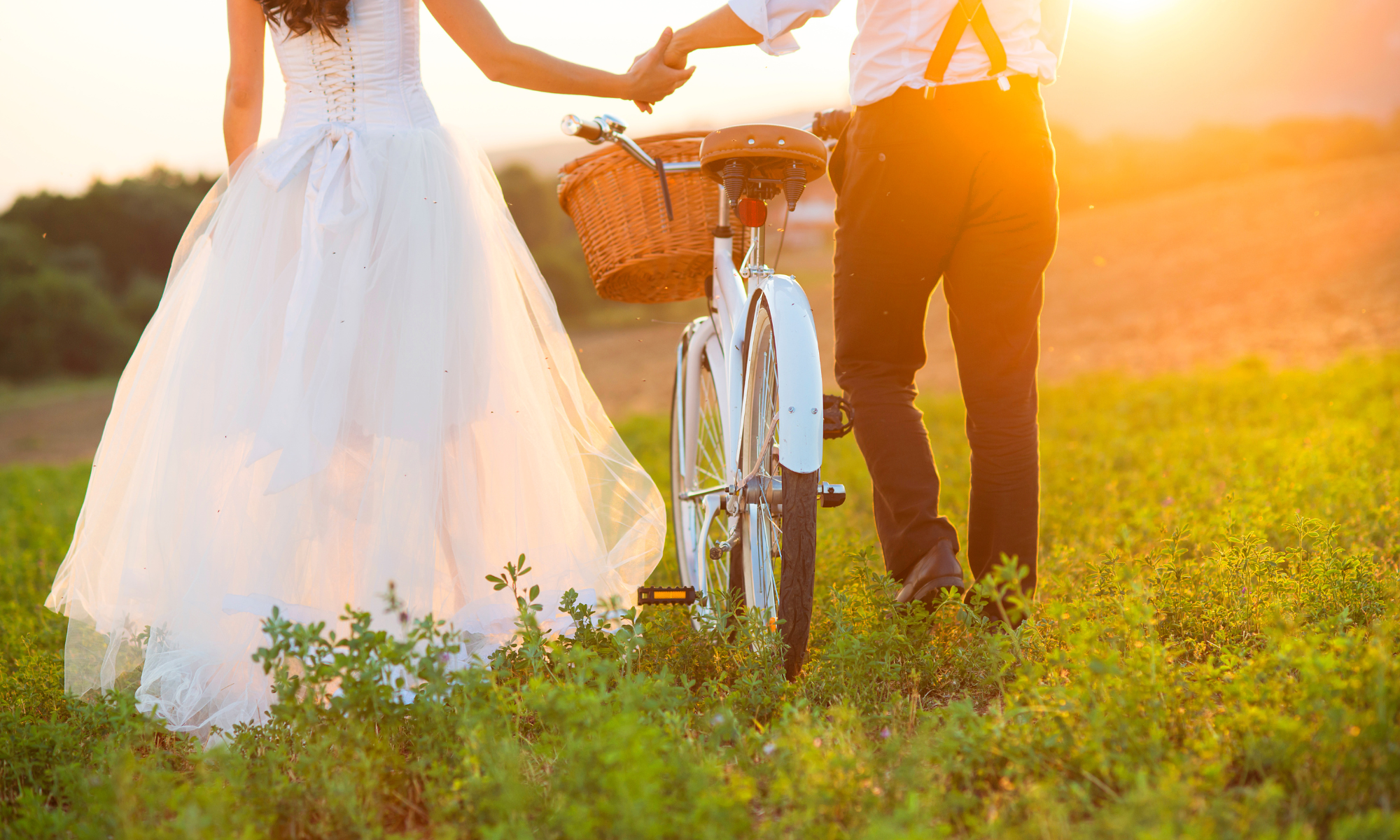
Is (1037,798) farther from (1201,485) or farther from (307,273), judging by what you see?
(1201,485)

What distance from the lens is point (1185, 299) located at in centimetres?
2009

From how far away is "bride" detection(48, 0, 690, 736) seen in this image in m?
2.60

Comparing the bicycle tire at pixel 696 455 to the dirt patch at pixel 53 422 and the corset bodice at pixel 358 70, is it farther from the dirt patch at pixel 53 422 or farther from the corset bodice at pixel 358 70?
the dirt patch at pixel 53 422

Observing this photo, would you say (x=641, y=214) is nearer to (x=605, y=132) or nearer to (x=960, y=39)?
(x=605, y=132)

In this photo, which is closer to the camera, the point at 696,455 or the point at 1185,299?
the point at 696,455

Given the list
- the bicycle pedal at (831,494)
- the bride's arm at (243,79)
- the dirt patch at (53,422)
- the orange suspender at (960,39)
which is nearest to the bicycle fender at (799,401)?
the bicycle pedal at (831,494)

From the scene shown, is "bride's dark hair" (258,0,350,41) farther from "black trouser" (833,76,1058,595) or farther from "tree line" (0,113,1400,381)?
"tree line" (0,113,1400,381)

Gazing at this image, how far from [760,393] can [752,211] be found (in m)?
0.51

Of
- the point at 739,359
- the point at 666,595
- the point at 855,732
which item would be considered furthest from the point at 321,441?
the point at 855,732

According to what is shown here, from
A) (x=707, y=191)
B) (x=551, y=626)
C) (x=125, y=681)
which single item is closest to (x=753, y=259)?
(x=707, y=191)

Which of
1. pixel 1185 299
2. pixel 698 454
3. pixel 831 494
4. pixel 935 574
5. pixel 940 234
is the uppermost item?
pixel 940 234

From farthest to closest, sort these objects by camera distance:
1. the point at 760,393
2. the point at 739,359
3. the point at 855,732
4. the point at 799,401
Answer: the point at 739,359, the point at 760,393, the point at 799,401, the point at 855,732

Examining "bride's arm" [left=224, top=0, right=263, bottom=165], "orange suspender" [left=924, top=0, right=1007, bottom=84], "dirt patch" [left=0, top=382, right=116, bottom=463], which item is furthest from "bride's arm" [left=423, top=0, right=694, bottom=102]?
"dirt patch" [left=0, top=382, right=116, bottom=463]

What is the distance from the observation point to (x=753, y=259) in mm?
2785
